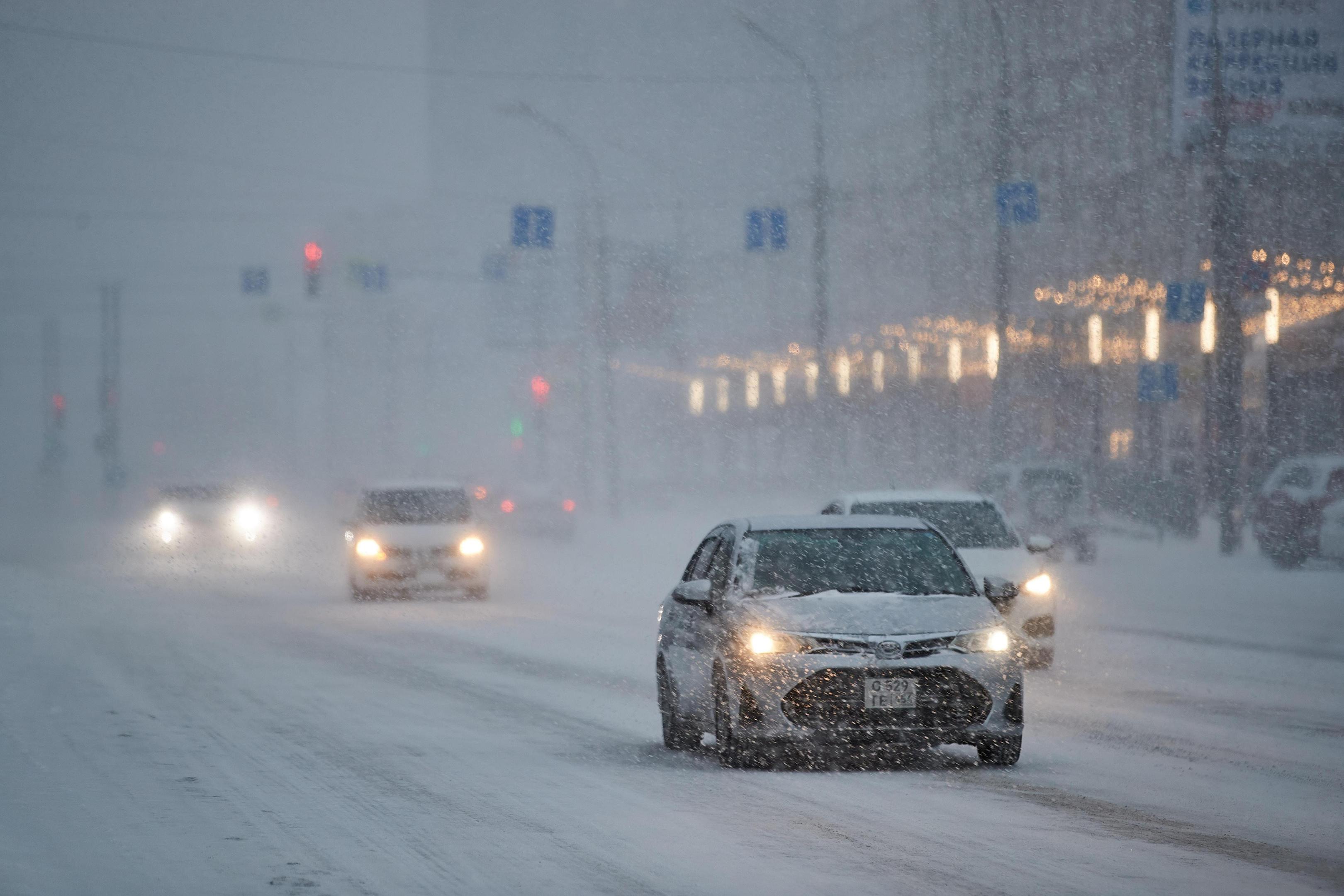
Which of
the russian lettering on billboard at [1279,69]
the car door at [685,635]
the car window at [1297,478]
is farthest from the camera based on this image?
the russian lettering on billboard at [1279,69]

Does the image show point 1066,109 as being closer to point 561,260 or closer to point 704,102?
point 561,260

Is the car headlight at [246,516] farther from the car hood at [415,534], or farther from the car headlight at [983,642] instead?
the car headlight at [983,642]

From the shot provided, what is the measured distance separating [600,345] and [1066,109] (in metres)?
16.2

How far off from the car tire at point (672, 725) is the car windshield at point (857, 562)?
1062 mm

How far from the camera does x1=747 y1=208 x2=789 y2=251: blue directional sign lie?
39438mm

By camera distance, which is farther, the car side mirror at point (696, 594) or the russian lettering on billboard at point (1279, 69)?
the russian lettering on billboard at point (1279, 69)

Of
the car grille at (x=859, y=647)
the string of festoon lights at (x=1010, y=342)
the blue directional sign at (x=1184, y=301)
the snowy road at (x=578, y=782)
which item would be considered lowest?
the snowy road at (x=578, y=782)

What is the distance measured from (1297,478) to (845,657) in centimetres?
2430

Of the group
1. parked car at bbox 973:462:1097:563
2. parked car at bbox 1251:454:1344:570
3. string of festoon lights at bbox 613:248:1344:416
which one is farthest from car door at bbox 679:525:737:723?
parked car at bbox 973:462:1097:563

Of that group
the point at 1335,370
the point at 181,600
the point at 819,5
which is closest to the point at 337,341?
the point at 819,5

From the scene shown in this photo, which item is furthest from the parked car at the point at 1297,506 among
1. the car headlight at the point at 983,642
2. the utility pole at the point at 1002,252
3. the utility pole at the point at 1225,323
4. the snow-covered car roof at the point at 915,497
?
the car headlight at the point at 983,642

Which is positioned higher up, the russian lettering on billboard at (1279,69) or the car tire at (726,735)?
the russian lettering on billboard at (1279,69)

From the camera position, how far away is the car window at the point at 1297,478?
107ft

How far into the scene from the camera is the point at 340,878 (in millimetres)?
7633
